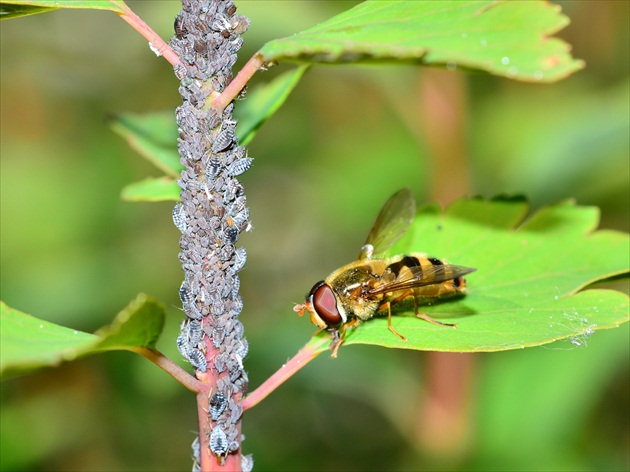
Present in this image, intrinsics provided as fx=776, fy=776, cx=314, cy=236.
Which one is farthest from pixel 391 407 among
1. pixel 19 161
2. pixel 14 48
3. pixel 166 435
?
→ pixel 14 48

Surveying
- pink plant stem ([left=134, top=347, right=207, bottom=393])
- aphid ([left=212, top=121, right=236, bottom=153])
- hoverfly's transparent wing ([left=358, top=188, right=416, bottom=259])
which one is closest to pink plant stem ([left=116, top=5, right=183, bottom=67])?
aphid ([left=212, top=121, right=236, bottom=153])

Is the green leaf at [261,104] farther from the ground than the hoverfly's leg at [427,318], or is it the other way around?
the green leaf at [261,104]

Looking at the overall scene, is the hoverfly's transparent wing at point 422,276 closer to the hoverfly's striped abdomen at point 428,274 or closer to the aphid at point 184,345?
the hoverfly's striped abdomen at point 428,274

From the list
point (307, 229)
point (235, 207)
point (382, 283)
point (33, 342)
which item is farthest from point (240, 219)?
point (307, 229)

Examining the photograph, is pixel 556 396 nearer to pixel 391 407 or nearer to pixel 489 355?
pixel 489 355

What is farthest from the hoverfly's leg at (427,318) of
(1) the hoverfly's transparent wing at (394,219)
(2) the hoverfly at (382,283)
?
(1) the hoverfly's transparent wing at (394,219)

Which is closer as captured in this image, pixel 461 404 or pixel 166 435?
pixel 461 404
